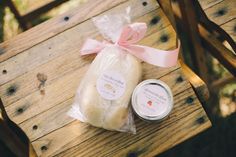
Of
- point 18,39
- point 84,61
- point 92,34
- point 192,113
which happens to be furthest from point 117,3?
point 192,113

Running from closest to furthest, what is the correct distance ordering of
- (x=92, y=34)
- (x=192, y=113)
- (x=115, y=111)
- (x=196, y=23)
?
(x=115, y=111) → (x=192, y=113) → (x=92, y=34) → (x=196, y=23)

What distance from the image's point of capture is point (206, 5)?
1598mm

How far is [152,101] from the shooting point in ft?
4.42

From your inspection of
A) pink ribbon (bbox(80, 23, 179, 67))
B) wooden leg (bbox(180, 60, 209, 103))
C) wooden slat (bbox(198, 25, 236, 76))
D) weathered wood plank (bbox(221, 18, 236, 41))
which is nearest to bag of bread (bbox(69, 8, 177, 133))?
pink ribbon (bbox(80, 23, 179, 67))

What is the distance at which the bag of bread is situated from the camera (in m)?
1.32

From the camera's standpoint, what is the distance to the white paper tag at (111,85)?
52.2 inches

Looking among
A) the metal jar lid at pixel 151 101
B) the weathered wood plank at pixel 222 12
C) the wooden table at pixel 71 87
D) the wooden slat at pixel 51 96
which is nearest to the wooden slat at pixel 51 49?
the wooden table at pixel 71 87

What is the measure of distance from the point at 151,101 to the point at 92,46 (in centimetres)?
32

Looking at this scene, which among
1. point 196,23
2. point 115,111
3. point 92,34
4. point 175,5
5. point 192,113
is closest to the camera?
point 115,111

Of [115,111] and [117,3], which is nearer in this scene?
[115,111]

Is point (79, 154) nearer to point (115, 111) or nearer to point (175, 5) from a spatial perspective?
point (115, 111)

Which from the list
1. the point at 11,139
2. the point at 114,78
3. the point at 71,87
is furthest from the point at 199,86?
the point at 11,139

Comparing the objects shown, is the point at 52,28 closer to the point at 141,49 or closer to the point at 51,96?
the point at 51,96

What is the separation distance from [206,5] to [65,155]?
2.65ft
